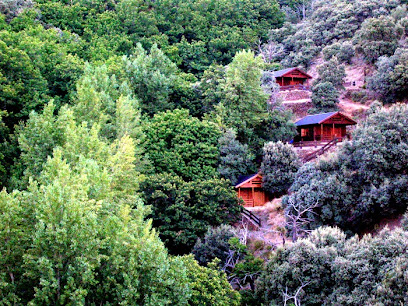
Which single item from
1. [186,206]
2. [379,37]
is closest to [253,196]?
[186,206]

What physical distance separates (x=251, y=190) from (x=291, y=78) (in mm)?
21171

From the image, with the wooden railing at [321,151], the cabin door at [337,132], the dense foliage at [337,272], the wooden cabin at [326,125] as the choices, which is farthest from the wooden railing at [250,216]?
the cabin door at [337,132]

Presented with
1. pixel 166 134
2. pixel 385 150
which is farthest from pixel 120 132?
pixel 385 150

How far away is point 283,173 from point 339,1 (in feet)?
139

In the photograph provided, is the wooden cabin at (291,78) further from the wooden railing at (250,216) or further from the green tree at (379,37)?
the wooden railing at (250,216)

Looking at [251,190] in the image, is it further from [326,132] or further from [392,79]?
[392,79]

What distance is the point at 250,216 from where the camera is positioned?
33500 mm

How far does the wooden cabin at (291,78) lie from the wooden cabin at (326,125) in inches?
429

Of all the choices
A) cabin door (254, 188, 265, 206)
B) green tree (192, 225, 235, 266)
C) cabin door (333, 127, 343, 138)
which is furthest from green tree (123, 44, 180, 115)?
green tree (192, 225, 235, 266)

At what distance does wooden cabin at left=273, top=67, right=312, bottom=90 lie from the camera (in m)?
52.3

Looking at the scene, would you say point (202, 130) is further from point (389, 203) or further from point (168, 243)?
point (389, 203)

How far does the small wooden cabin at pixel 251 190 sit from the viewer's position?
35.8 m

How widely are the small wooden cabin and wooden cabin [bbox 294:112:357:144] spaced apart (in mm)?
7008

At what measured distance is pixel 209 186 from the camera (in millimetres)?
31859
